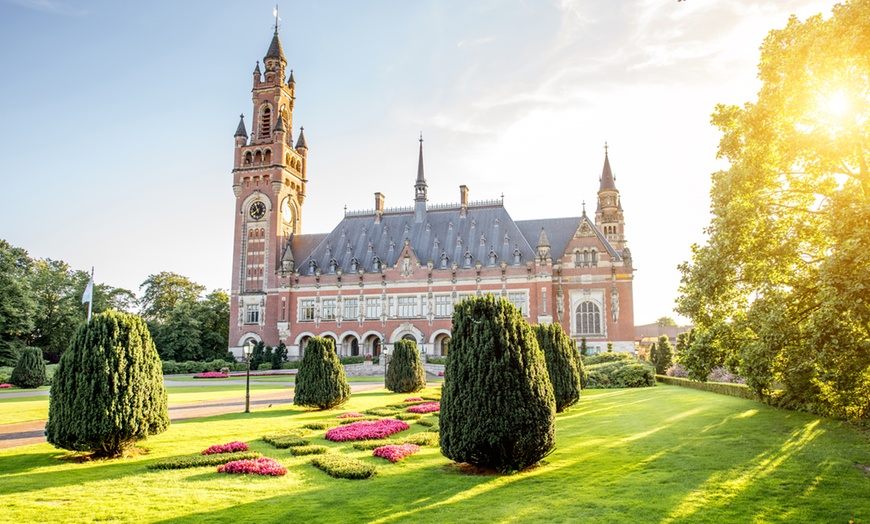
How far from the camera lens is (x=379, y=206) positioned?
6525 cm

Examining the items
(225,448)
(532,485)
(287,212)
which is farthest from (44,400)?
(287,212)

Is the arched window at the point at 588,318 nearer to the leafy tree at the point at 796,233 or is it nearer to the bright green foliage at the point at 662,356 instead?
the bright green foliage at the point at 662,356

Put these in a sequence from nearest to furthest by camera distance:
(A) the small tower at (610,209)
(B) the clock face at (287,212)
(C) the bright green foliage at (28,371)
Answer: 1. (C) the bright green foliage at (28,371)
2. (A) the small tower at (610,209)
3. (B) the clock face at (287,212)

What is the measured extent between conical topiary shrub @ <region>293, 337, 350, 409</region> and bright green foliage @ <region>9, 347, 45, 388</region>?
21.5 meters

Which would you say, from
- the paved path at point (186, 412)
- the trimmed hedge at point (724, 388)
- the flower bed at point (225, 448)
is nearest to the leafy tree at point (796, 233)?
the trimmed hedge at point (724, 388)

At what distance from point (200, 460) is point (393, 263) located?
48302mm

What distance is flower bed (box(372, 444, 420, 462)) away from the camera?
501 inches

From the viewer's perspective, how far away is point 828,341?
1109 cm

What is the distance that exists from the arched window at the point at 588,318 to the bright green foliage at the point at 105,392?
151 ft

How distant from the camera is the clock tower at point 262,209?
6178cm

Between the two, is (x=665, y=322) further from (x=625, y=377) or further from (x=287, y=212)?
(x=625, y=377)

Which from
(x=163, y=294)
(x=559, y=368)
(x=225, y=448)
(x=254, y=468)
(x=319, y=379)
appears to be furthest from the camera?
(x=163, y=294)

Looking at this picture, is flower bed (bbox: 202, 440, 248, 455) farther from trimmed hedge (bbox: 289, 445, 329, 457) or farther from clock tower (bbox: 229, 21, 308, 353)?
clock tower (bbox: 229, 21, 308, 353)

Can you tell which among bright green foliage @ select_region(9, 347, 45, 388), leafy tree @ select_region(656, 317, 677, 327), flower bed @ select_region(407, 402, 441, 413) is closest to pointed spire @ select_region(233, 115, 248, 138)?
bright green foliage @ select_region(9, 347, 45, 388)
